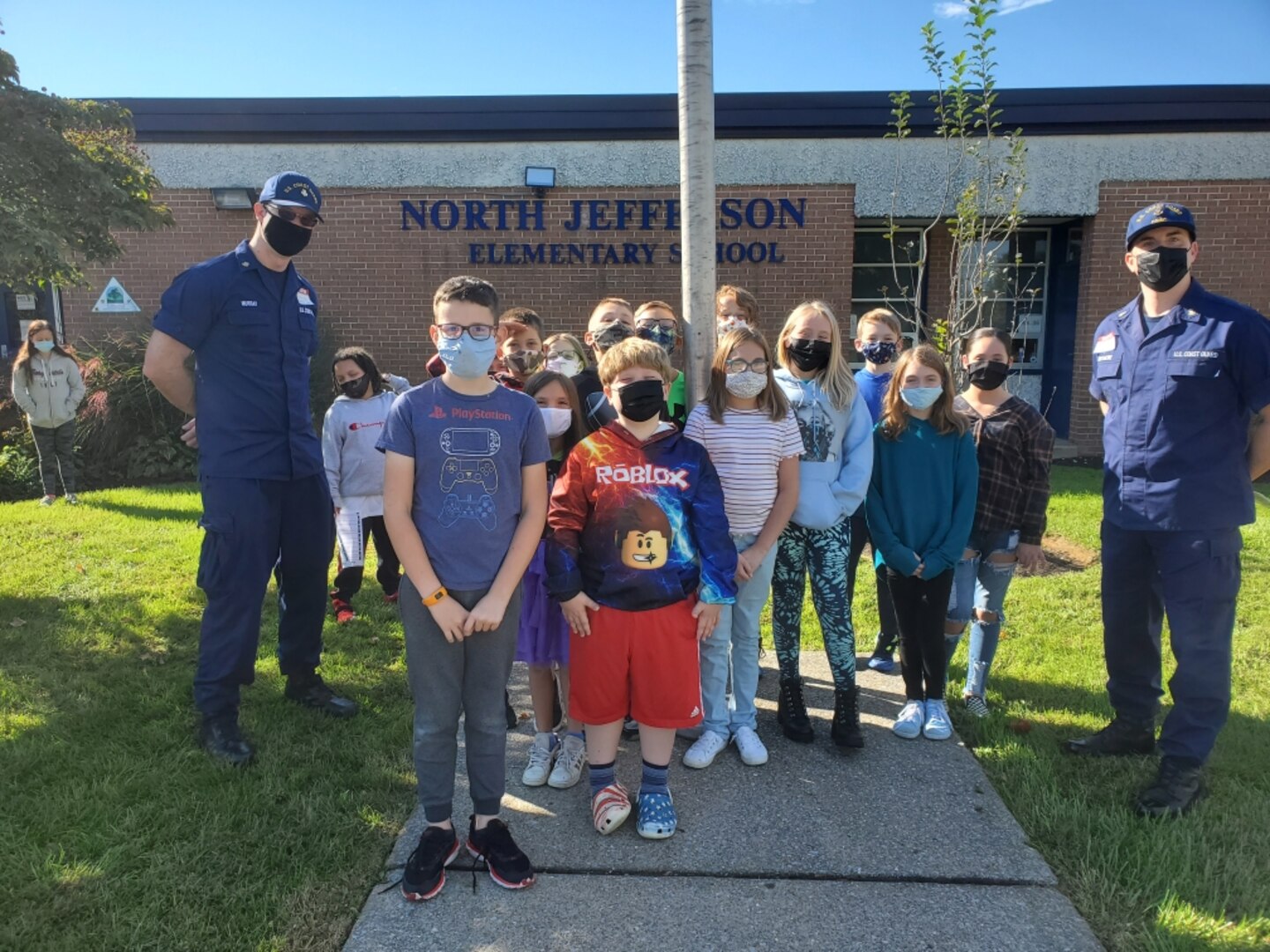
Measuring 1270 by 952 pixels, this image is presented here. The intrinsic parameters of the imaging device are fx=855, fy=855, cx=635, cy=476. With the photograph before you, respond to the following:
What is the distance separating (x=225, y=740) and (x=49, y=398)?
21.7 feet

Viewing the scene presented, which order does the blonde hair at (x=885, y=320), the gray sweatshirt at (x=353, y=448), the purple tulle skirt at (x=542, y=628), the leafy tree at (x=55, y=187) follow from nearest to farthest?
the purple tulle skirt at (x=542, y=628) < the blonde hair at (x=885, y=320) < the gray sweatshirt at (x=353, y=448) < the leafy tree at (x=55, y=187)

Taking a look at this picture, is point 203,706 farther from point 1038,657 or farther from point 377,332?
point 377,332

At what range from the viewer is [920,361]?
3609mm

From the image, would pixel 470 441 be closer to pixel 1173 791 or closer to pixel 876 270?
pixel 1173 791

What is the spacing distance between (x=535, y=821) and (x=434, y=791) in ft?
1.69

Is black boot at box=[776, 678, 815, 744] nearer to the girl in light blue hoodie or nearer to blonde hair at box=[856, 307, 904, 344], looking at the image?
the girl in light blue hoodie

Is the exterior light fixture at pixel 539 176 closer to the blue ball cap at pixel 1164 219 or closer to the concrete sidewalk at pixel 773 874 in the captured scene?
the blue ball cap at pixel 1164 219

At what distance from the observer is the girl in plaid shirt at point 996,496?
3822 millimetres

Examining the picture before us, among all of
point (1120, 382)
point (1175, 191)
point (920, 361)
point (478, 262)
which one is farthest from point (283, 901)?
point (1175, 191)

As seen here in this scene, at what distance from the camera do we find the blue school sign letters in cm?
1059

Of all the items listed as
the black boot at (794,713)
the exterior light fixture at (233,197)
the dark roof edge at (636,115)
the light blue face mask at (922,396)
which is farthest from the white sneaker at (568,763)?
the exterior light fixture at (233,197)

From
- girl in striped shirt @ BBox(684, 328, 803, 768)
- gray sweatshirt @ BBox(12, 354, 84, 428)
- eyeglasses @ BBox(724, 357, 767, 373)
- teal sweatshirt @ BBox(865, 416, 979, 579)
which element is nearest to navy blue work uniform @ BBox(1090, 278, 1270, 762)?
teal sweatshirt @ BBox(865, 416, 979, 579)

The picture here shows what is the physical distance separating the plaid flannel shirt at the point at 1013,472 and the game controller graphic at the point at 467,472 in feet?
7.26

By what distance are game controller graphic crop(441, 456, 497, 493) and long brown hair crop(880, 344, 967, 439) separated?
1870 millimetres
